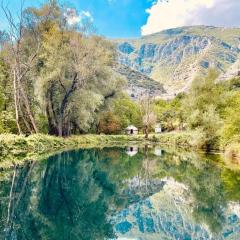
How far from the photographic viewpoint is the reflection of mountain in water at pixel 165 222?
9.60 m

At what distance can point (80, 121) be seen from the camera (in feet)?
157

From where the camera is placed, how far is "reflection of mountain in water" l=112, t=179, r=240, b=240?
9.60m

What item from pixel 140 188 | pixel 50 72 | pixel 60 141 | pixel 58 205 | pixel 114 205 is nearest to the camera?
pixel 58 205

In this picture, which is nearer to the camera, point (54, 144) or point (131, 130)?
point (54, 144)

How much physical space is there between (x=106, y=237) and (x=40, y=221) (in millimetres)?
1884

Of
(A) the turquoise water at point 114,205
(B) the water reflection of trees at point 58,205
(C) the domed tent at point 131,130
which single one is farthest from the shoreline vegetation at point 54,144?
(C) the domed tent at point 131,130

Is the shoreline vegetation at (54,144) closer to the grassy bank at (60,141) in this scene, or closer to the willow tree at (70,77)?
the grassy bank at (60,141)

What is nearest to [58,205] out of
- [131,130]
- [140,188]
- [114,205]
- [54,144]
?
[114,205]

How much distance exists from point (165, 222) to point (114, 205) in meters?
2.67

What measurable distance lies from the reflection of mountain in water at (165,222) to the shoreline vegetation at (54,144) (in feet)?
32.4

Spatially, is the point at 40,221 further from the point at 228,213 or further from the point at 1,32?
the point at 1,32

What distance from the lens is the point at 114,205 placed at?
43.4 ft

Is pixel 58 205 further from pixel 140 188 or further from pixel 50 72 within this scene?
pixel 50 72

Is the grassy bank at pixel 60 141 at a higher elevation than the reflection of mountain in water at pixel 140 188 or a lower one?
higher
